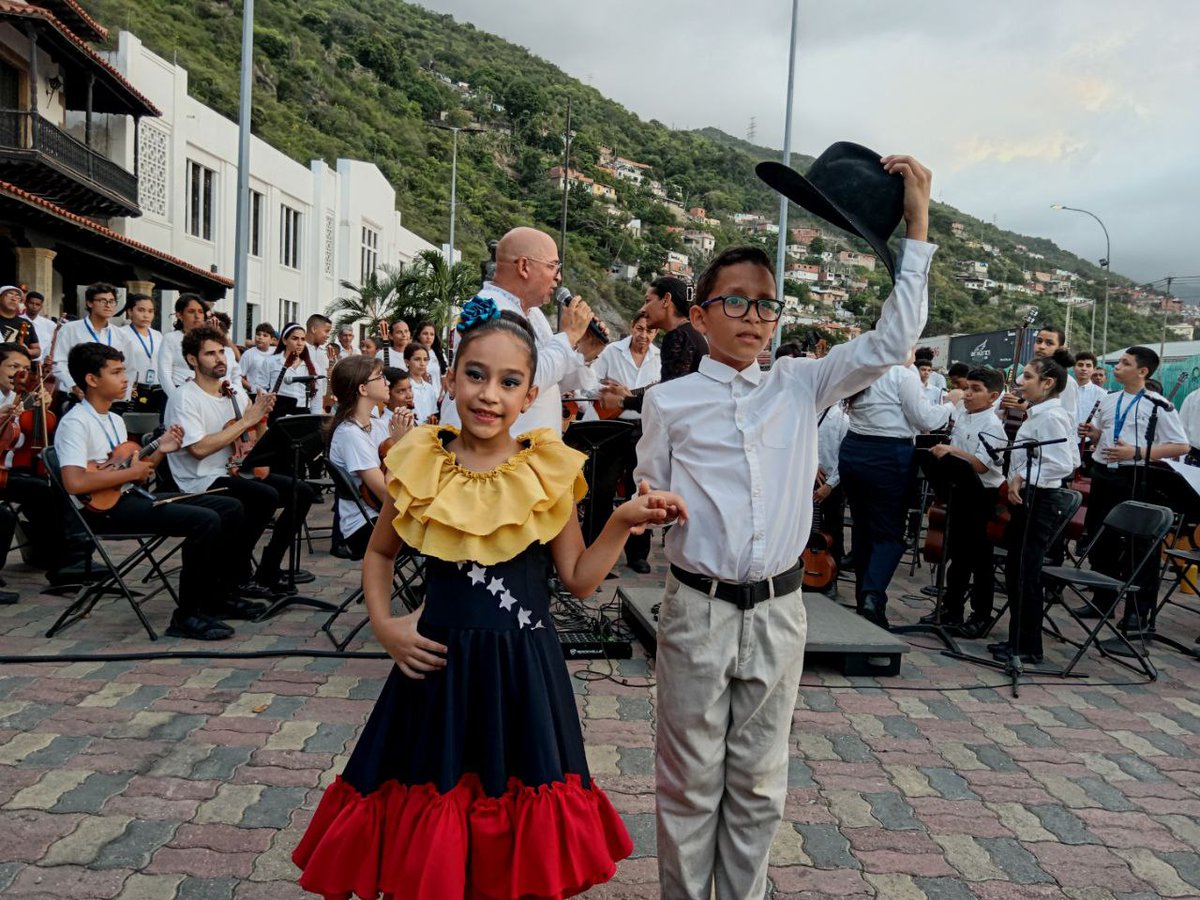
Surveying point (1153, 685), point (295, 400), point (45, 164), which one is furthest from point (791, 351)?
point (45, 164)

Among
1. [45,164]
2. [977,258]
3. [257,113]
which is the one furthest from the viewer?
[977,258]

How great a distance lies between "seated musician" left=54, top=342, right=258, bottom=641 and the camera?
5.37 metres

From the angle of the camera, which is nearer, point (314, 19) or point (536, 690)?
point (536, 690)

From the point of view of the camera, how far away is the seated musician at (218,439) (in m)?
5.87

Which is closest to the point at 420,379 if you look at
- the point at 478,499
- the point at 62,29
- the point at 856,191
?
the point at 478,499

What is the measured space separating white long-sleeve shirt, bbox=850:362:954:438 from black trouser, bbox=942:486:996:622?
1.71 feet

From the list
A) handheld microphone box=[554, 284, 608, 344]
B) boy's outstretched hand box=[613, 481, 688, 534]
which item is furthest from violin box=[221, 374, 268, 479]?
boy's outstretched hand box=[613, 481, 688, 534]

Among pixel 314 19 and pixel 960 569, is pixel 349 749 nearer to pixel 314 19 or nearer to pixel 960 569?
pixel 960 569

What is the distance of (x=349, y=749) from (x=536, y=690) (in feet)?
6.54

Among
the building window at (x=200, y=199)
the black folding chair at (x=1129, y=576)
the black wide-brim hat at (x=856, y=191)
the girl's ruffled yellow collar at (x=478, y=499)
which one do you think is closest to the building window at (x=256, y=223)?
the building window at (x=200, y=199)

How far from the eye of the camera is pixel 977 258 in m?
137

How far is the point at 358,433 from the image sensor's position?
599cm

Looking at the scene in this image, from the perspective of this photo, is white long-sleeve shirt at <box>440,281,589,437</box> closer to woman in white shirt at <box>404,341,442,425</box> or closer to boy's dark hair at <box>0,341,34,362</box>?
boy's dark hair at <box>0,341,34,362</box>

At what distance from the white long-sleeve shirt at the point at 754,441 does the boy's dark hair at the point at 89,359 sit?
14.2ft
